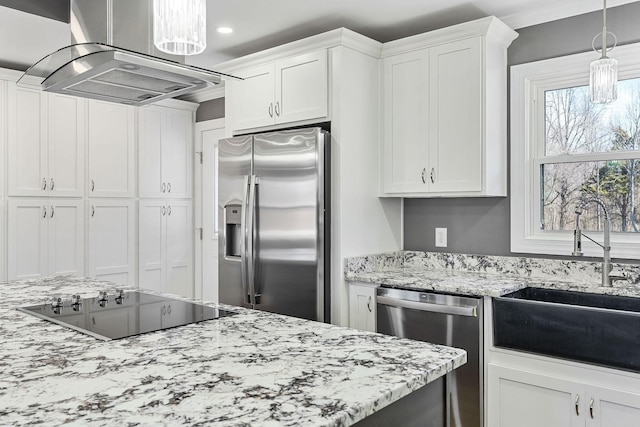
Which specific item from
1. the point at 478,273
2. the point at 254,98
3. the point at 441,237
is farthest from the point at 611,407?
the point at 254,98

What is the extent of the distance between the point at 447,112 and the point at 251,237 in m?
1.45

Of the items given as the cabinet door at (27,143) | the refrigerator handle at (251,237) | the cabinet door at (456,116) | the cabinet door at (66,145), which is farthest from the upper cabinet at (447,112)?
the cabinet door at (27,143)

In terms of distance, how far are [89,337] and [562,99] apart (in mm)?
2781

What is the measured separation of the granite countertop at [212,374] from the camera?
0.98 metres

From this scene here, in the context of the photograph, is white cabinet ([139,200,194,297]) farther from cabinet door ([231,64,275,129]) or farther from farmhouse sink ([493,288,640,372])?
farmhouse sink ([493,288,640,372])

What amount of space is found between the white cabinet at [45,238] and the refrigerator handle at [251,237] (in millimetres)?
1773

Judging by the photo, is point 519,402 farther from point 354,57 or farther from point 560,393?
point 354,57

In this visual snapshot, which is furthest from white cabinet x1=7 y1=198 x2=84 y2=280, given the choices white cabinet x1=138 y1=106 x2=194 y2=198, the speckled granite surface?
the speckled granite surface

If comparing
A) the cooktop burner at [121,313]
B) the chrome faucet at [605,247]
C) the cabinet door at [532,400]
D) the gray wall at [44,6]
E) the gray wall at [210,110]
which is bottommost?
the cabinet door at [532,400]

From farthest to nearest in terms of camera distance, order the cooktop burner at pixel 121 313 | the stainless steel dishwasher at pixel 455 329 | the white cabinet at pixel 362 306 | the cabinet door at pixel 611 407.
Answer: the white cabinet at pixel 362 306 < the stainless steel dishwasher at pixel 455 329 < the cabinet door at pixel 611 407 < the cooktop burner at pixel 121 313

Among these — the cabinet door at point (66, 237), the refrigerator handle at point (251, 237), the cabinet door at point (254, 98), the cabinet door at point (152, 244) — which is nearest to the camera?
the refrigerator handle at point (251, 237)

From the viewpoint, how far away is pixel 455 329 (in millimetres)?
2691

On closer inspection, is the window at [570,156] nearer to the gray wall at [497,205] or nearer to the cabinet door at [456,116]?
the gray wall at [497,205]

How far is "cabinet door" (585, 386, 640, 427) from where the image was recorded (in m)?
2.16
